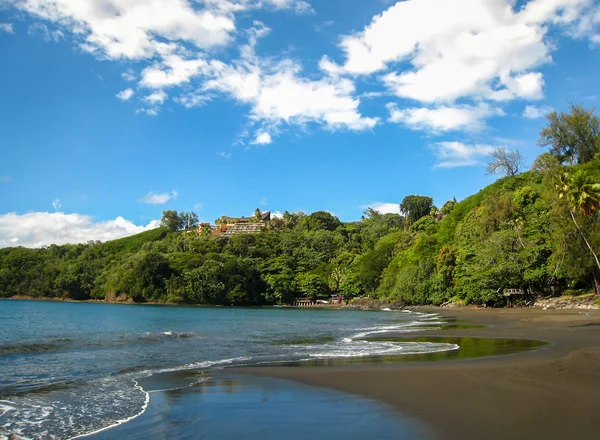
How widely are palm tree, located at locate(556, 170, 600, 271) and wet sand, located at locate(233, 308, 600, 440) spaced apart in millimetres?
31118

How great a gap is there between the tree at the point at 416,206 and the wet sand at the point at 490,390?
133 m

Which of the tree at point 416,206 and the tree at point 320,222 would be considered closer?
the tree at point 416,206

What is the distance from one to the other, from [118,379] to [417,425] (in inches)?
373

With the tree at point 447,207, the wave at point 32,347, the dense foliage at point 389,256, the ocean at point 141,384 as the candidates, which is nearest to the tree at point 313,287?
the dense foliage at point 389,256

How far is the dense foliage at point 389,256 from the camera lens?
163 ft

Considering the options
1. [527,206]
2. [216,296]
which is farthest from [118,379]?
[216,296]

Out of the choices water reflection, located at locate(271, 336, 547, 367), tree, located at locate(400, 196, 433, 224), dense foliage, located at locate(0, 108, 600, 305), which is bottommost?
water reflection, located at locate(271, 336, 547, 367)

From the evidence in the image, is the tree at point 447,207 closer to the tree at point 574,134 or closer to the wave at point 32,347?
the tree at point 574,134

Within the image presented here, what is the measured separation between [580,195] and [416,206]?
105215 millimetres

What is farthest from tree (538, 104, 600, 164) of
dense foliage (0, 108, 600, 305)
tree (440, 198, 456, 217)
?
tree (440, 198, 456, 217)

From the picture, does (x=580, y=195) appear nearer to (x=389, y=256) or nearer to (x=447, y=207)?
(x=389, y=256)

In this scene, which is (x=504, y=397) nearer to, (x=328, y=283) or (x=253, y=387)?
(x=253, y=387)

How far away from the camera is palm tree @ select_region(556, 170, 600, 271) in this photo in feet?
135

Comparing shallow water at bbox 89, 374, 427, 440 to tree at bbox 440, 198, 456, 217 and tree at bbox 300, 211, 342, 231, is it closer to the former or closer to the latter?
tree at bbox 440, 198, 456, 217
